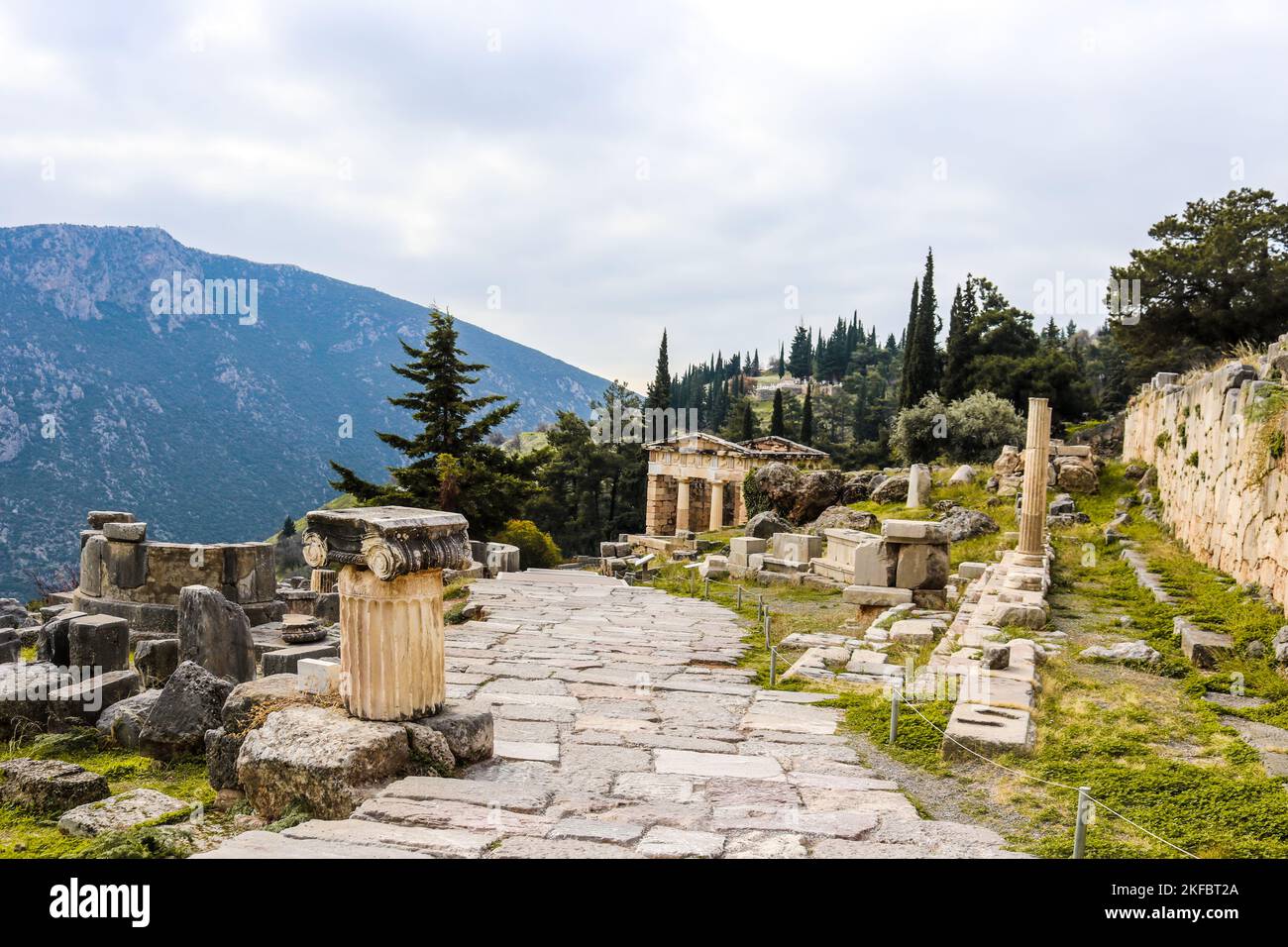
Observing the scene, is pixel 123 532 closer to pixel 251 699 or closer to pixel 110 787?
pixel 110 787

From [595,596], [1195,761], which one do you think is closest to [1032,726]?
[1195,761]

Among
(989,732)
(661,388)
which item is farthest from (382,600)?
(661,388)

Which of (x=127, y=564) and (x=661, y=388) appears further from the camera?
(x=661, y=388)

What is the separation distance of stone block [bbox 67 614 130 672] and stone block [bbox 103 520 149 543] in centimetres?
328

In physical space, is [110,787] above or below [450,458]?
below

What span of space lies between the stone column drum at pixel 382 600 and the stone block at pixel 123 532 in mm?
8684

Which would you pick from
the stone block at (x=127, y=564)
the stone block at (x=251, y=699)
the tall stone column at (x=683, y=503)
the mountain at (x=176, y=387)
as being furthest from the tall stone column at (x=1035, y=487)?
the mountain at (x=176, y=387)

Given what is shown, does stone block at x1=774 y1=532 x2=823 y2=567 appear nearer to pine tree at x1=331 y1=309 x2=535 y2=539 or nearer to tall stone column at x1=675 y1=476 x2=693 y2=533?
pine tree at x1=331 y1=309 x2=535 y2=539

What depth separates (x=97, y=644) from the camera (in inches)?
343

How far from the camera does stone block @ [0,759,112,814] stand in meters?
5.07

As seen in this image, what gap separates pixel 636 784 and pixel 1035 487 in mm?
11639

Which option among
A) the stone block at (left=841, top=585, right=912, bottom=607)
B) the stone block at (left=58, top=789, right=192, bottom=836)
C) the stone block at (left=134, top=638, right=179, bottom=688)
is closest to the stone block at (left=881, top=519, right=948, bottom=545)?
the stone block at (left=841, top=585, right=912, bottom=607)

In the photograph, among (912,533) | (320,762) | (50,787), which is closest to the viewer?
(320,762)
